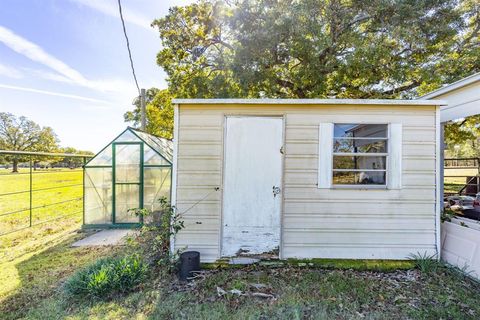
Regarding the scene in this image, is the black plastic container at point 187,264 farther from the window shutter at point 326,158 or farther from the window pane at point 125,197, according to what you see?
the window pane at point 125,197

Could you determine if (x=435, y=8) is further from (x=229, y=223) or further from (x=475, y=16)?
(x=229, y=223)

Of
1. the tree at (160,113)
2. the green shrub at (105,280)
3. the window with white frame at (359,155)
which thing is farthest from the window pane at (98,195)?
the tree at (160,113)

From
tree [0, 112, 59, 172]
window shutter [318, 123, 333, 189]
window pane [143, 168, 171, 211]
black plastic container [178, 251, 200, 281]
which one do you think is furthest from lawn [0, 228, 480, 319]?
tree [0, 112, 59, 172]

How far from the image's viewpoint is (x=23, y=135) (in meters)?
35.3

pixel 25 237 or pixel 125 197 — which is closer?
pixel 25 237

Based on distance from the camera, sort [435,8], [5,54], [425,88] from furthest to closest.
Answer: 1. [5,54]
2. [425,88]
3. [435,8]

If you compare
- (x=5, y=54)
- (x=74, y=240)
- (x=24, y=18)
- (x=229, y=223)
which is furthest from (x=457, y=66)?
(x=5, y=54)

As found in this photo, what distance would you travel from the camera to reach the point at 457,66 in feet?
23.1

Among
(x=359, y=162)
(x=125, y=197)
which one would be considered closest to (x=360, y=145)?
(x=359, y=162)

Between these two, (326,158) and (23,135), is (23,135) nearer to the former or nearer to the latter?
(23,135)

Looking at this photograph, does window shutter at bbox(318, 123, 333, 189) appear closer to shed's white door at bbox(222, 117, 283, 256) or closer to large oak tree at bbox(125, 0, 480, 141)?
shed's white door at bbox(222, 117, 283, 256)

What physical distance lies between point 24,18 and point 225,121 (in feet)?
23.3

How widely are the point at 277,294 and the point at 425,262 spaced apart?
246 centimetres

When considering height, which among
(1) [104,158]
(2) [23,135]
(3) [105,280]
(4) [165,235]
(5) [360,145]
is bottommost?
(3) [105,280]
